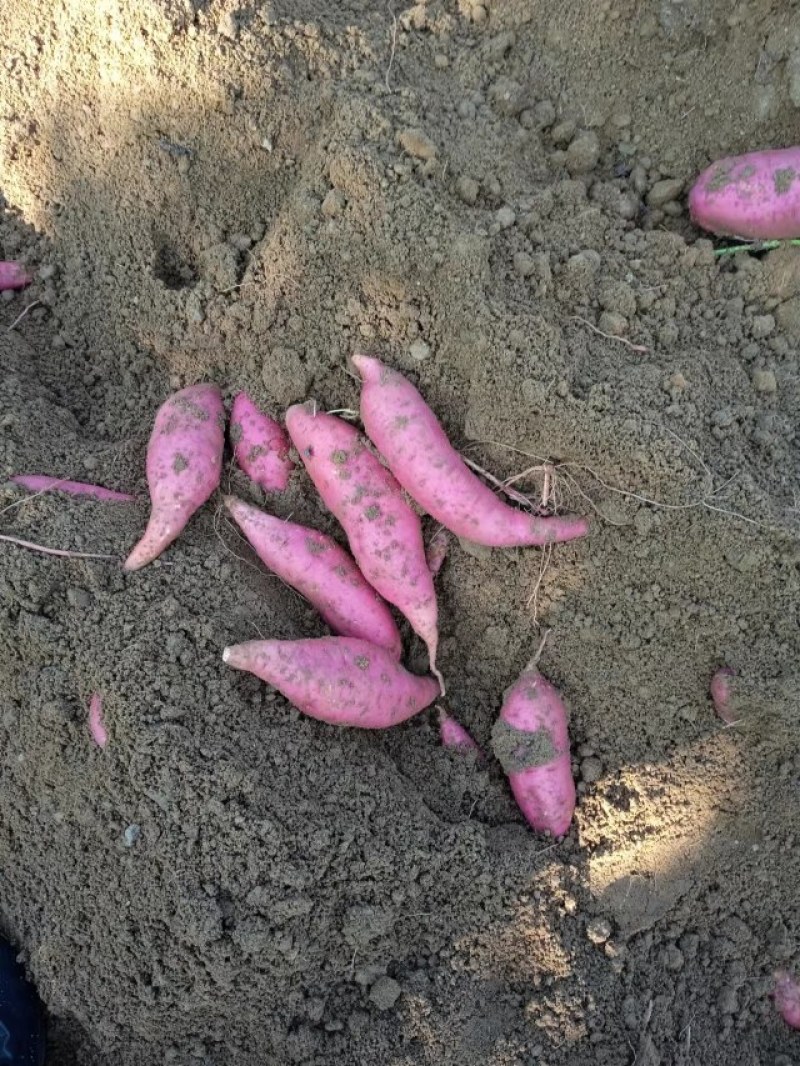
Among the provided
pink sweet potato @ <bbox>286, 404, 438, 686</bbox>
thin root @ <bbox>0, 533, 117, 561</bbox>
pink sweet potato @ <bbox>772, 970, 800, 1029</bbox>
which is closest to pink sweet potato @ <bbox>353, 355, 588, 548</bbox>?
pink sweet potato @ <bbox>286, 404, 438, 686</bbox>

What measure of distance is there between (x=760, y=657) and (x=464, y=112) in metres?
1.73

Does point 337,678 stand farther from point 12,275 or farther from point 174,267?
point 12,275

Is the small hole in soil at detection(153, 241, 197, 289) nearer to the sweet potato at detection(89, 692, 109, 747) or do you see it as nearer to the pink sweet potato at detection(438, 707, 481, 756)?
the sweet potato at detection(89, 692, 109, 747)

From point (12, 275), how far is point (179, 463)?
989mm

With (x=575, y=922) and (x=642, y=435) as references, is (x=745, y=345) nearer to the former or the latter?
(x=642, y=435)

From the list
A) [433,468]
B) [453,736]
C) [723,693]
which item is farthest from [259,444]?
[723,693]

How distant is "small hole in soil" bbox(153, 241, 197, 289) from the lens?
2348mm

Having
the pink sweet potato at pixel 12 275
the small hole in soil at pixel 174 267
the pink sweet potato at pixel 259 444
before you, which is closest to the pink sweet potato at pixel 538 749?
the pink sweet potato at pixel 259 444

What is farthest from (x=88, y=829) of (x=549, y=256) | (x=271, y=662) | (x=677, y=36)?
(x=677, y=36)

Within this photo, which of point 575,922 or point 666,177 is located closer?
point 575,922

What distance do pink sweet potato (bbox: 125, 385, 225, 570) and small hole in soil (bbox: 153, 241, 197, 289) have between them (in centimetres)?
36

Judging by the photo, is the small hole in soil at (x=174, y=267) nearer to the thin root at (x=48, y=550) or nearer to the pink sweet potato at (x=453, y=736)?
the thin root at (x=48, y=550)

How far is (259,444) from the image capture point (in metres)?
2.26

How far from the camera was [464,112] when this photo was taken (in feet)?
7.03
